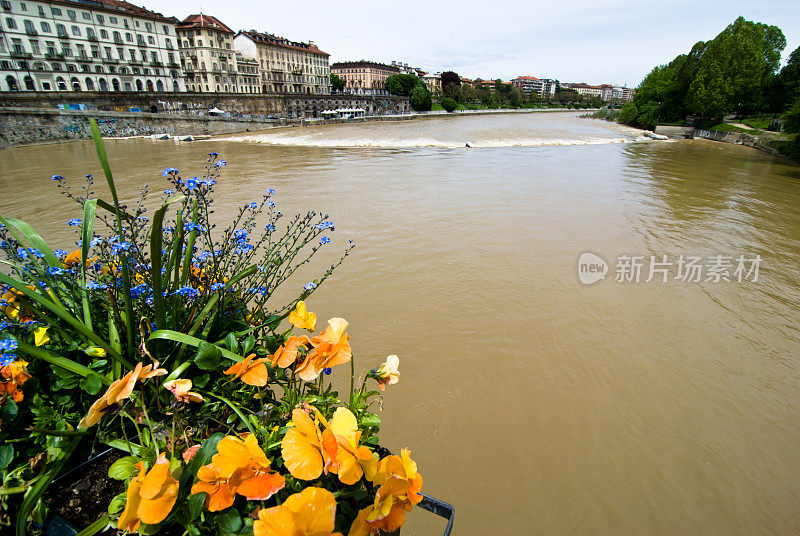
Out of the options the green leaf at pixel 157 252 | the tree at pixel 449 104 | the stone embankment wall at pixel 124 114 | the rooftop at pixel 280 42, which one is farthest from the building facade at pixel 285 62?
the green leaf at pixel 157 252

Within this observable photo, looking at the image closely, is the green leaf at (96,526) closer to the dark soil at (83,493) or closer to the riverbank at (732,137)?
the dark soil at (83,493)

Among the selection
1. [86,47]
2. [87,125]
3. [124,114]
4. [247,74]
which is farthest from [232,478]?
[247,74]

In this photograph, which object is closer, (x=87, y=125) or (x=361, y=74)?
(x=87, y=125)

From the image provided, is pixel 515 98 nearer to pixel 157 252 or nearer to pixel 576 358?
pixel 576 358

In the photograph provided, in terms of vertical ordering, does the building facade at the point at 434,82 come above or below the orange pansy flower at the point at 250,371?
above

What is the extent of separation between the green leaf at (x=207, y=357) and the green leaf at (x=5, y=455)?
492mm

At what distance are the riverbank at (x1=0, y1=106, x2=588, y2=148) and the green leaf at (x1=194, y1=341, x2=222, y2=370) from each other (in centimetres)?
4256

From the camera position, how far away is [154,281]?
4.23 feet

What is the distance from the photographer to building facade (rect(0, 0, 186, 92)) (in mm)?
42344

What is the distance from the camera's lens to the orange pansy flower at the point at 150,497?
0.87 metres

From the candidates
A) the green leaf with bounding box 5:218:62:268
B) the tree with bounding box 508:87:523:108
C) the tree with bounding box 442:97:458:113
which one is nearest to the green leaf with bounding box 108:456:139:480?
the green leaf with bounding box 5:218:62:268

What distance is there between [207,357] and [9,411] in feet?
1.77

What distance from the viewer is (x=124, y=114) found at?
38156 millimetres

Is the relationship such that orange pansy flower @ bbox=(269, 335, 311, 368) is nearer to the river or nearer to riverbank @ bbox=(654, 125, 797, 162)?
the river
